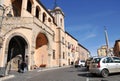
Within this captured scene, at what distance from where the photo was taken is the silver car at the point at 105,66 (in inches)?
488

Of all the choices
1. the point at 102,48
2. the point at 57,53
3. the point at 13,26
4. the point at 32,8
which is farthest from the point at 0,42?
the point at 102,48

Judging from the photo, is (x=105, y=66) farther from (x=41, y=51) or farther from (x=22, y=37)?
(x=41, y=51)

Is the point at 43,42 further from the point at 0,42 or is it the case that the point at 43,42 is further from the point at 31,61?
the point at 0,42

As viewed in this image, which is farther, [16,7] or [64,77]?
[16,7]

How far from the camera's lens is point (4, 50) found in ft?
64.7

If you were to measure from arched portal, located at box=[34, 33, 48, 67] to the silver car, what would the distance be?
1908 centimetres

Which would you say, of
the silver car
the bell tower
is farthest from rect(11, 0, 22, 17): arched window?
the silver car

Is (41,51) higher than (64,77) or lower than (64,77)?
higher

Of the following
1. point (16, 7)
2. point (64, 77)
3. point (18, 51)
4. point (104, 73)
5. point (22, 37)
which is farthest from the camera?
point (16, 7)

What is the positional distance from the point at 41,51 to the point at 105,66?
821 inches

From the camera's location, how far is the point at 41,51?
31.9 metres

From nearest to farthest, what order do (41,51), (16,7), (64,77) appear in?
(64,77) < (16,7) < (41,51)

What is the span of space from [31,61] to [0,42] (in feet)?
18.6

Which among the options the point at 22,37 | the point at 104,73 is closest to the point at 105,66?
the point at 104,73
